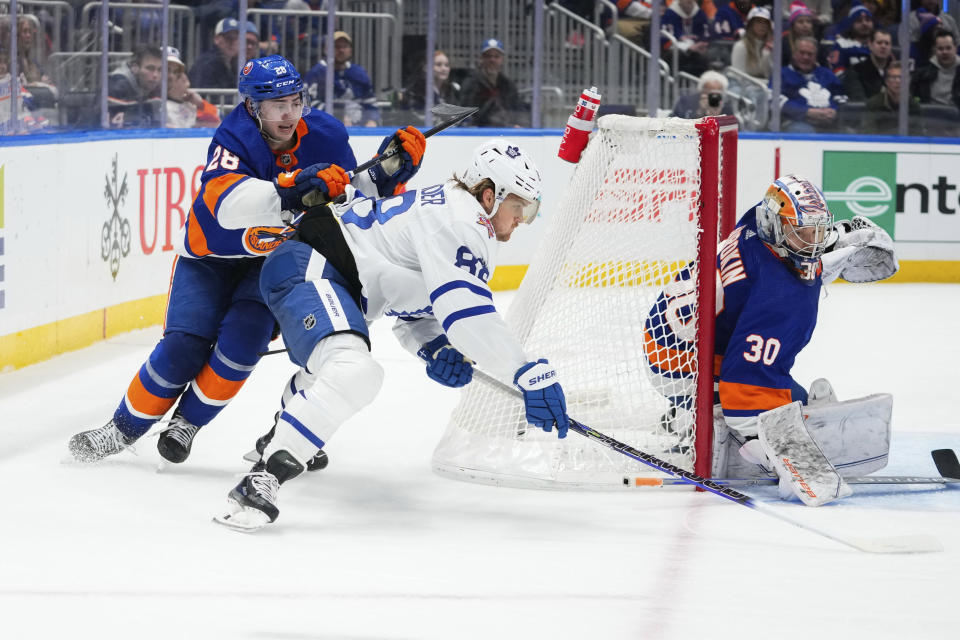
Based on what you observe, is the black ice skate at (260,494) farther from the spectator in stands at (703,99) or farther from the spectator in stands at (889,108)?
the spectator in stands at (889,108)

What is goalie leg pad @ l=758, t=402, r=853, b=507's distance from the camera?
3350mm

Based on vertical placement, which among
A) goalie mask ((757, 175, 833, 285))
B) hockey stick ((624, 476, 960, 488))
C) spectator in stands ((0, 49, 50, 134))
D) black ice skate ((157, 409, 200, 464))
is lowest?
hockey stick ((624, 476, 960, 488))

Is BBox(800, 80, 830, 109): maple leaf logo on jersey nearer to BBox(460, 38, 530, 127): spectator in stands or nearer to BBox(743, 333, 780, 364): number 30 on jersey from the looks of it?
BBox(460, 38, 530, 127): spectator in stands

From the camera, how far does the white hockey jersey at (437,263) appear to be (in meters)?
3.08

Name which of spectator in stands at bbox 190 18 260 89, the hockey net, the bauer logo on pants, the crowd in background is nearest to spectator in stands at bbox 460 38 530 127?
the crowd in background

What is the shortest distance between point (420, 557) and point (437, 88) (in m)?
5.61

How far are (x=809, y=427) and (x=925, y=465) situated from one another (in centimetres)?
62

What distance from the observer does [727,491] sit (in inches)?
128

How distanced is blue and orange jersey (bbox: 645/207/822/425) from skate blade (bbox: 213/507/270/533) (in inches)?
46.3

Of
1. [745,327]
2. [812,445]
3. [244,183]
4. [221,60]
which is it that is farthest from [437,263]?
[221,60]

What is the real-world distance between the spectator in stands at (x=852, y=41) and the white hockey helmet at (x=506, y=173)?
618 cm

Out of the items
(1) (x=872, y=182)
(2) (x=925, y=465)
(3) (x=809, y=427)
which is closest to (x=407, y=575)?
(3) (x=809, y=427)

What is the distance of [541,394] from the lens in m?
3.09

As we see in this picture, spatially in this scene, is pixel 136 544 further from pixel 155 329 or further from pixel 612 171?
pixel 155 329
